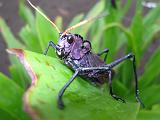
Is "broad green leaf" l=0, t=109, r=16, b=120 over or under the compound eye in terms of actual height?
under

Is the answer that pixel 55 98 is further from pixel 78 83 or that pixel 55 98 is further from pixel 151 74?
pixel 151 74

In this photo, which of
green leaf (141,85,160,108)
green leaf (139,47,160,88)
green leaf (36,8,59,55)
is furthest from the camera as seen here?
green leaf (139,47,160,88)

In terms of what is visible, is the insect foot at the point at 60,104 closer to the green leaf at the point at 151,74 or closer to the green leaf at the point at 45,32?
the green leaf at the point at 45,32

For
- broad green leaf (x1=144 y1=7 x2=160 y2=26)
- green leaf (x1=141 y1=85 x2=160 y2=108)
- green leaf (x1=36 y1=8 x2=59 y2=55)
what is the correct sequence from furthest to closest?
broad green leaf (x1=144 y1=7 x2=160 y2=26) < green leaf (x1=141 y1=85 x2=160 y2=108) < green leaf (x1=36 y1=8 x2=59 y2=55)

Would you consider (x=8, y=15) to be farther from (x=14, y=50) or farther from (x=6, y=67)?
(x=14, y=50)

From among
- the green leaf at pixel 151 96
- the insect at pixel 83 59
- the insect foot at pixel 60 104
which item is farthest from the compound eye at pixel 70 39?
the green leaf at pixel 151 96

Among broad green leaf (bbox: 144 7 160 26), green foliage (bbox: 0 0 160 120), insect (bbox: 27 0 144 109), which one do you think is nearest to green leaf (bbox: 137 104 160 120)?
green foliage (bbox: 0 0 160 120)

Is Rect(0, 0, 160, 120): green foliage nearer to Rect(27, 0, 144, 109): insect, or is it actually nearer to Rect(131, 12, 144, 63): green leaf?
Rect(131, 12, 144, 63): green leaf

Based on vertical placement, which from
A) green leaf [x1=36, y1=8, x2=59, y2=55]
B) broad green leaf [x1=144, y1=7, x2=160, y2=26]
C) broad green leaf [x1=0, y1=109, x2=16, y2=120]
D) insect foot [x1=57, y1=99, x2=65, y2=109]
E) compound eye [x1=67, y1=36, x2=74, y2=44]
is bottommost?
insect foot [x1=57, y1=99, x2=65, y2=109]

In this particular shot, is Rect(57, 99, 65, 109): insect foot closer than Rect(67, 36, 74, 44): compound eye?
Yes
